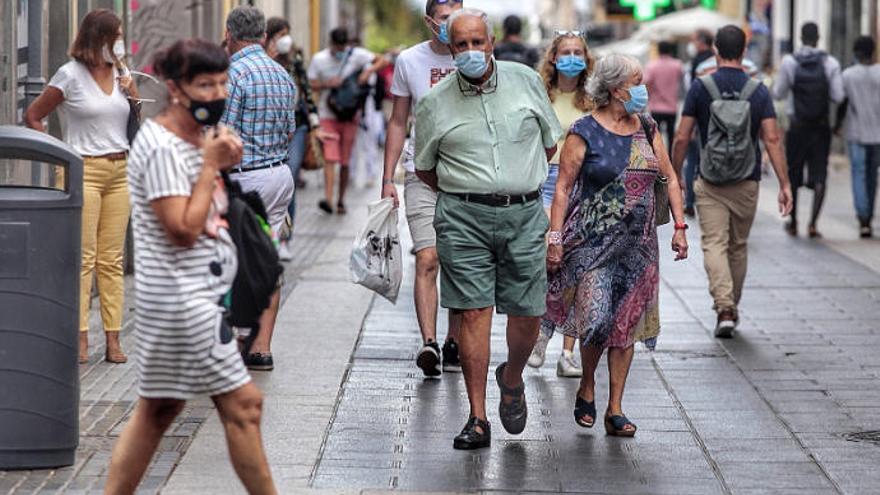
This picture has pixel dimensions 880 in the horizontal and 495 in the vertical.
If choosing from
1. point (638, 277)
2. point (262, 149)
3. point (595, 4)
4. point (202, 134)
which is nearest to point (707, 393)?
point (638, 277)

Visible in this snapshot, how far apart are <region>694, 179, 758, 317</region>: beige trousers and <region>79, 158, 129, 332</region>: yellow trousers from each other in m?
3.41

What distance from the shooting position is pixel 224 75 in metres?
5.52

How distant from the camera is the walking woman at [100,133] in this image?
9047 mm

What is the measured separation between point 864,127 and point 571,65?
7136 millimetres

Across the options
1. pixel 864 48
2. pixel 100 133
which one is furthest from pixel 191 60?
pixel 864 48

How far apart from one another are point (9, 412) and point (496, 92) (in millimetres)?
2230

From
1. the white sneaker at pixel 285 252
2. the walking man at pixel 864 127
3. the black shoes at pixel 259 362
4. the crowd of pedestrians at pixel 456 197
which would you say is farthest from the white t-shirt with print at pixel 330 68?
the black shoes at pixel 259 362

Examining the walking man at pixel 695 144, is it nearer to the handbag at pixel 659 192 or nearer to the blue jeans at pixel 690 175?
the blue jeans at pixel 690 175

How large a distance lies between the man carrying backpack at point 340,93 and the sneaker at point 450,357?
28.7 ft

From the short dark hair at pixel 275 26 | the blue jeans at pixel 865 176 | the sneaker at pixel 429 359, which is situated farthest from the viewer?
the blue jeans at pixel 865 176

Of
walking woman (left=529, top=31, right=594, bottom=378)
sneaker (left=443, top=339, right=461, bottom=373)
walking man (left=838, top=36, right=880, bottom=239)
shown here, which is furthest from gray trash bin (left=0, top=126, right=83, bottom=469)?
walking man (left=838, top=36, right=880, bottom=239)

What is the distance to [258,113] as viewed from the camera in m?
8.93

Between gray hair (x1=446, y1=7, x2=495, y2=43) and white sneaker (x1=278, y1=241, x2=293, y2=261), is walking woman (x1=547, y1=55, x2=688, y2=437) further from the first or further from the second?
white sneaker (x1=278, y1=241, x2=293, y2=261)

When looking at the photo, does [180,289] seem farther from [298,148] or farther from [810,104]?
[810,104]
